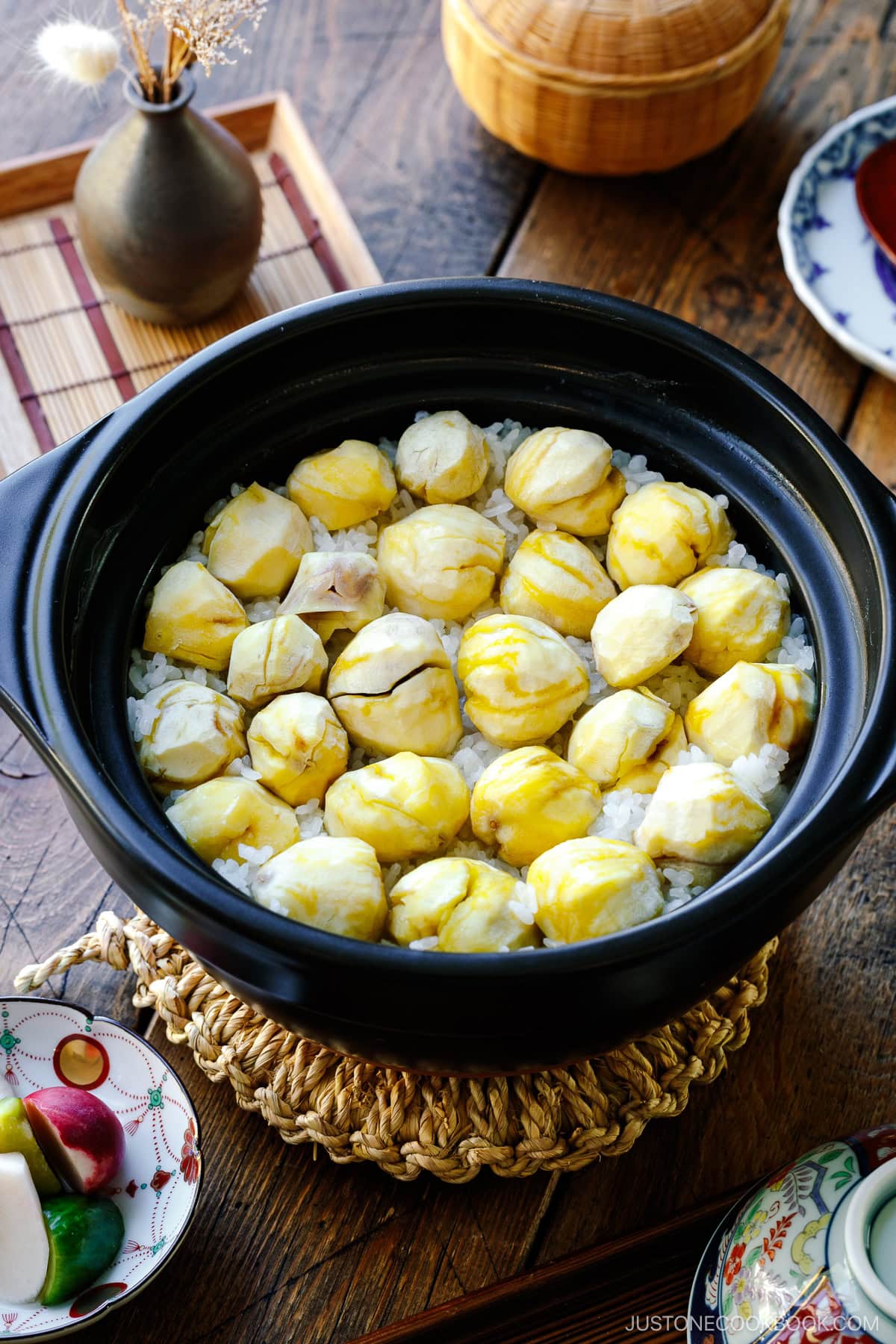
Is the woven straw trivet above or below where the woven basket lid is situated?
below

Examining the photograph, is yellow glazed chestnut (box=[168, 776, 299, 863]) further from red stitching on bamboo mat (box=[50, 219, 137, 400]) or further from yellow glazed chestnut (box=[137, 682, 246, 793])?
red stitching on bamboo mat (box=[50, 219, 137, 400])

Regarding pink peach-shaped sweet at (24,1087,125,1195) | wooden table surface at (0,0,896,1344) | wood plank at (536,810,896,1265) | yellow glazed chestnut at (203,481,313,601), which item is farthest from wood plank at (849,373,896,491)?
pink peach-shaped sweet at (24,1087,125,1195)

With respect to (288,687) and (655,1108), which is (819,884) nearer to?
(655,1108)

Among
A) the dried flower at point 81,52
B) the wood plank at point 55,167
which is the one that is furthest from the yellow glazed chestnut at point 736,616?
the wood plank at point 55,167

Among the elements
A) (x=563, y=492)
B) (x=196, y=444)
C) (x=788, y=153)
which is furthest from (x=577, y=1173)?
(x=788, y=153)

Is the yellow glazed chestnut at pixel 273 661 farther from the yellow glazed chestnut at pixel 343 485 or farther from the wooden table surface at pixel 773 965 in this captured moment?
the wooden table surface at pixel 773 965
